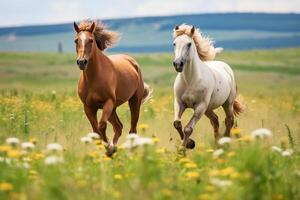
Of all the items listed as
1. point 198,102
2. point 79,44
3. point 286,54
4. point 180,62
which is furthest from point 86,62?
point 286,54

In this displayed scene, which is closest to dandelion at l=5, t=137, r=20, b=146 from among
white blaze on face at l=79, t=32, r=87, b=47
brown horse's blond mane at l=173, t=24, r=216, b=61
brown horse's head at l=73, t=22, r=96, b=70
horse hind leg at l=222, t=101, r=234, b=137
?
brown horse's head at l=73, t=22, r=96, b=70

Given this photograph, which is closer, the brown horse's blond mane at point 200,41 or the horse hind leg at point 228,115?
the brown horse's blond mane at point 200,41

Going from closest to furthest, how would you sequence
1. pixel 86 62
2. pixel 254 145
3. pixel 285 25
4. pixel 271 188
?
pixel 254 145 < pixel 271 188 < pixel 86 62 < pixel 285 25

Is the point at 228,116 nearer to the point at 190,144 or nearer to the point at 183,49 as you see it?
the point at 190,144

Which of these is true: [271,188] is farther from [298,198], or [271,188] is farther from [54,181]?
[54,181]

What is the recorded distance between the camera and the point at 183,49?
10.9m

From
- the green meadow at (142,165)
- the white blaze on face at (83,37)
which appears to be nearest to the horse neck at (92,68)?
the white blaze on face at (83,37)

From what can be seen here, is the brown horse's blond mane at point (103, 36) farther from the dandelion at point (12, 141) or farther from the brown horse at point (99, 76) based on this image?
the dandelion at point (12, 141)

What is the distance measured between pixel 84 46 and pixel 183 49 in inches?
61.3

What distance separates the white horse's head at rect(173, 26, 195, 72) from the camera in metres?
10.6

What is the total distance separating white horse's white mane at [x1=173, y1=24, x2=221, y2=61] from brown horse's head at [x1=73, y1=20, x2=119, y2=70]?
1.13 metres

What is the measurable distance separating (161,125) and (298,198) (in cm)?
822

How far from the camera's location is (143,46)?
15288 centimetres

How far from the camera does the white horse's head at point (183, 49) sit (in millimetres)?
10586
